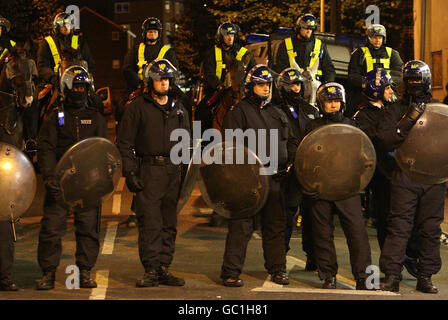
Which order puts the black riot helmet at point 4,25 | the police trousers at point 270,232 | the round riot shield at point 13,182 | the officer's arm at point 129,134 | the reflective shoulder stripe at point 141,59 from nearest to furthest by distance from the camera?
the round riot shield at point 13,182 < the officer's arm at point 129,134 < the police trousers at point 270,232 < the black riot helmet at point 4,25 < the reflective shoulder stripe at point 141,59

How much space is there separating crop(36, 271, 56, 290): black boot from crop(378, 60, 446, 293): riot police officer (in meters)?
3.26

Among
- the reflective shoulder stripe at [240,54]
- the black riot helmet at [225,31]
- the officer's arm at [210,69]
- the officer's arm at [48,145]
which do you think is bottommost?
the officer's arm at [48,145]

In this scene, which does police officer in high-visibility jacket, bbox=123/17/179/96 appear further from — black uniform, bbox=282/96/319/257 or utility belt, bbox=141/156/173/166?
utility belt, bbox=141/156/173/166

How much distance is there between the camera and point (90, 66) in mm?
13602

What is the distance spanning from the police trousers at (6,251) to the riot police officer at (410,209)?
3.67 m

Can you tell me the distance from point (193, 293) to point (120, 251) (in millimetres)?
2575

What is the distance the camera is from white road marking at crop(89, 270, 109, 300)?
8.57m

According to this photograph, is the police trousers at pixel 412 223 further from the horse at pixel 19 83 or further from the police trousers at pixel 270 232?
the horse at pixel 19 83

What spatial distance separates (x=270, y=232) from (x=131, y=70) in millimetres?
4688

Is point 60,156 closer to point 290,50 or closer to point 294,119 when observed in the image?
point 294,119

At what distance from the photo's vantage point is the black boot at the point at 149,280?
9.03 meters

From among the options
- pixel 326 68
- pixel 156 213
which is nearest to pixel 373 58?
pixel 326 68

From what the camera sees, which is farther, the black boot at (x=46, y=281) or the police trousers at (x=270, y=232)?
the police trousers at (x=270, y=232)

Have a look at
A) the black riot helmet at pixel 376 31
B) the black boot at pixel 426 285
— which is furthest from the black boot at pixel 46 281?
the black riot helmet at pixel 376 31
